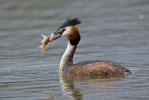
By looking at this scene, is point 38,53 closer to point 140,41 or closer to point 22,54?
point 22,54

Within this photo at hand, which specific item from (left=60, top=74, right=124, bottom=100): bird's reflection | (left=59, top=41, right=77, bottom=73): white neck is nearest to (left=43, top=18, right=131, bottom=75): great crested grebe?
(left=59, top=41, right=77, bottom=73): white neck

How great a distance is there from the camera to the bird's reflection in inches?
447

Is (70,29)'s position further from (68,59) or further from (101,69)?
(101,69)

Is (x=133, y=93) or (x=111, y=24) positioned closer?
(x=133, y=93)

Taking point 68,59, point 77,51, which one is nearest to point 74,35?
point 68,59

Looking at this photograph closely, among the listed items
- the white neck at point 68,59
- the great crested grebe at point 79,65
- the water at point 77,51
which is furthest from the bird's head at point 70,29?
the water at point 77,51

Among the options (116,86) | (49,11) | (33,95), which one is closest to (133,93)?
(116,86)

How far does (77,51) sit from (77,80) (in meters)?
5.03

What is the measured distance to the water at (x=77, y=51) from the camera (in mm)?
A: 11641

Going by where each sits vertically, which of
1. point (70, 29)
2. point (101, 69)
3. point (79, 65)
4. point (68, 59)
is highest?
point (70, 29)

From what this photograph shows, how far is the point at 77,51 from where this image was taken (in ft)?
59.1

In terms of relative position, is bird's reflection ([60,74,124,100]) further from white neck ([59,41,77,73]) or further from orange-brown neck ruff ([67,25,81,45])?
orange-brown neck ruff ([67,25,81,45])

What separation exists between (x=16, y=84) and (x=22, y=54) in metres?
4.96

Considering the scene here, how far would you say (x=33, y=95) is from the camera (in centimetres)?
1132
